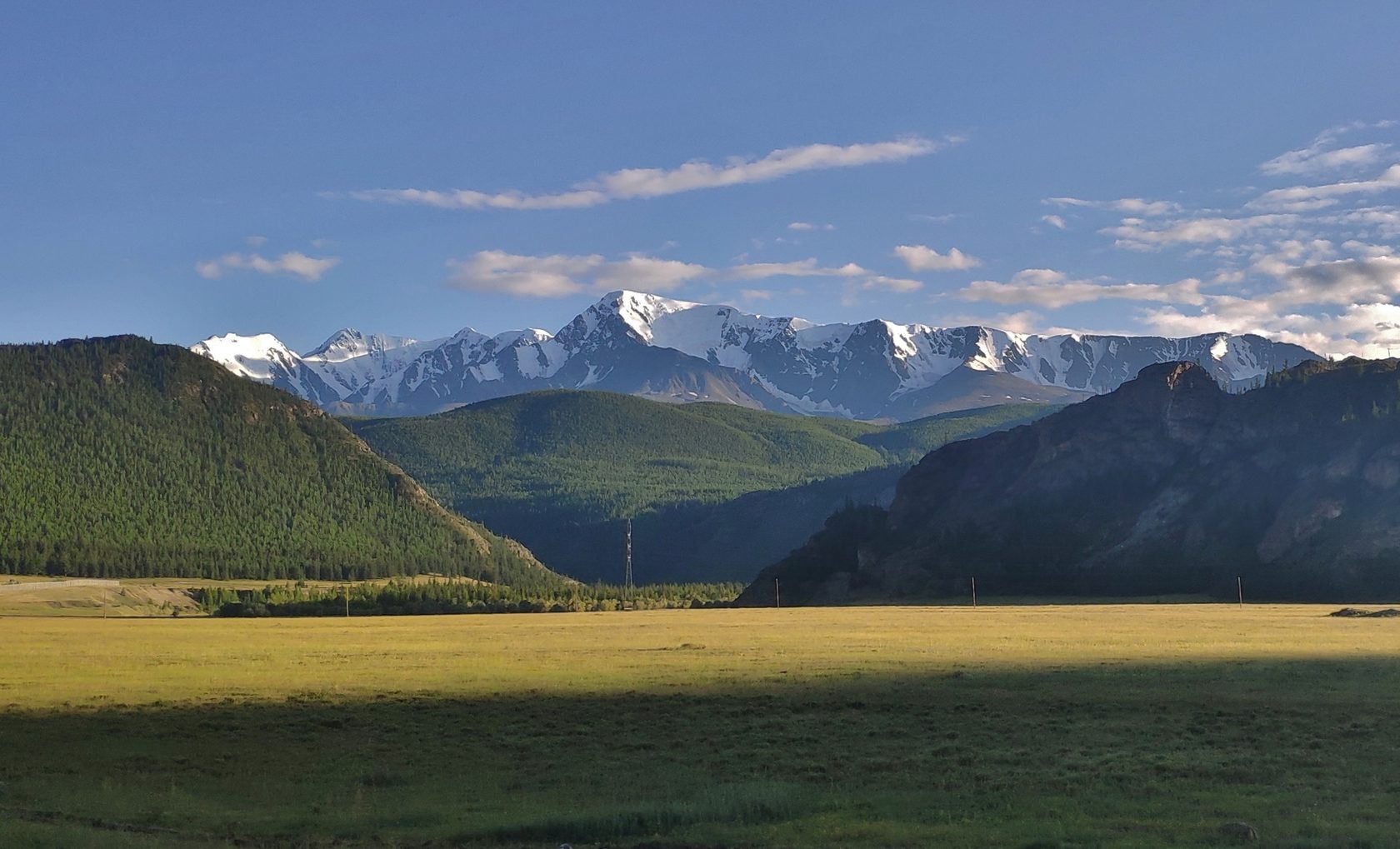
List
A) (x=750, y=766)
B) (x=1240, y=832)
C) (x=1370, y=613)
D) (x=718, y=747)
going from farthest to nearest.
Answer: (x=1370, y=613) → (x=718, y=747) → (x=750, y=766) → (x=1240, y=832)

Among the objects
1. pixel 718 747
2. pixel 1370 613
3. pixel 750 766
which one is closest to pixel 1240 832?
pixel 750 766

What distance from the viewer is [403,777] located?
37.8 metres

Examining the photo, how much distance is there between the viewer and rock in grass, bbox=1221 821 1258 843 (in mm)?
26531

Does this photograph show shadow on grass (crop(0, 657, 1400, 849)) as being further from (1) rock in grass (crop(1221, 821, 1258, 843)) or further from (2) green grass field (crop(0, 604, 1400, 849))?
(1) rock in grass (crop(1221, 821, 1258, 843))

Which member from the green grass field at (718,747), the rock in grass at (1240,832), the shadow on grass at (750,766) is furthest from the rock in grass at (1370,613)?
the rock in grass at (1240,832)

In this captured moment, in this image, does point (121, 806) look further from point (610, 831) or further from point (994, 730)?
point (994, 730)

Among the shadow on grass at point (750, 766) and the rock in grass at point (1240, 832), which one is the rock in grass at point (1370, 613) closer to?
the shadow on grass at point (750, 766)

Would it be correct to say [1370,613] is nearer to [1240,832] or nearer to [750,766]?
[750,766]

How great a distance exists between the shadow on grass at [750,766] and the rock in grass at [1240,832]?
36cm

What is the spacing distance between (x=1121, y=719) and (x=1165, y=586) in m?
164

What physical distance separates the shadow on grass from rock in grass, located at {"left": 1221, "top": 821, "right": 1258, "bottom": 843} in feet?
1.18

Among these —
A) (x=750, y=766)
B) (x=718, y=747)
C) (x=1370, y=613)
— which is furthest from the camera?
(x=1370, y=613)

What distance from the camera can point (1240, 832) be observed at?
26891mm

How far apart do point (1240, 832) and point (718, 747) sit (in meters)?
18.0
